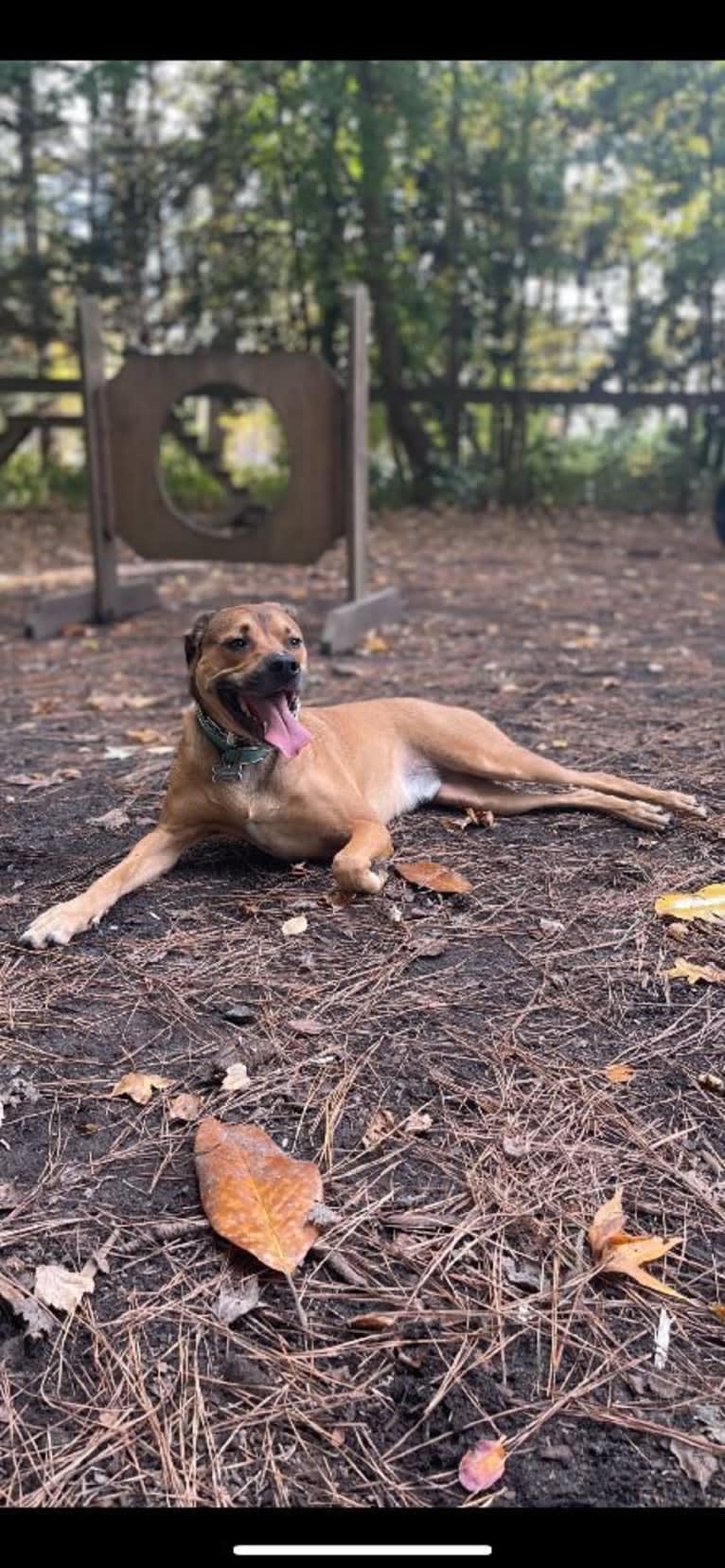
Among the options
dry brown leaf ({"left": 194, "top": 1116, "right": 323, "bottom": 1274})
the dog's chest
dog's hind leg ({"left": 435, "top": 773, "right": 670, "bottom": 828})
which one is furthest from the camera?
the dog's chest

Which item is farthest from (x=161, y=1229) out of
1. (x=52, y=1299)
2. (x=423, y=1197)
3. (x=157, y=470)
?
(x=157, y=470)

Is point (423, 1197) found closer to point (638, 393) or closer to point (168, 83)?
point (638, 393)

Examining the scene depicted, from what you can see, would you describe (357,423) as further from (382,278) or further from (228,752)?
(382,278)

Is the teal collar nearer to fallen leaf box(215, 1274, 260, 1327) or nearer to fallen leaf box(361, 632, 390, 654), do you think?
fallen leaf box(215, 1274, 260, 1327)

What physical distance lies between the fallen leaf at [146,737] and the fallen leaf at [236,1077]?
254cm

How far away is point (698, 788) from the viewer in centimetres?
384

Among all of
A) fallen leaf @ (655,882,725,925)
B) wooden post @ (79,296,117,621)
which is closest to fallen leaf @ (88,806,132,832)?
fallen leaf @ (655,882,725,925)

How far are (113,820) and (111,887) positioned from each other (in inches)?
27.1

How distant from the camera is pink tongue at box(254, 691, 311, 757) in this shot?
303cm

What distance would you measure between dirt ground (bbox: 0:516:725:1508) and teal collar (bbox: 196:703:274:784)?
31 centimetres

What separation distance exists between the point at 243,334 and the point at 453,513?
3294 mm

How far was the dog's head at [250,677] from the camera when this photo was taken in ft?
9.68

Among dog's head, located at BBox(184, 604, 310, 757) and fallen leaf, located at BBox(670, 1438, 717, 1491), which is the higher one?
dog's head, located at BBox(184, 604, 310, 757)
